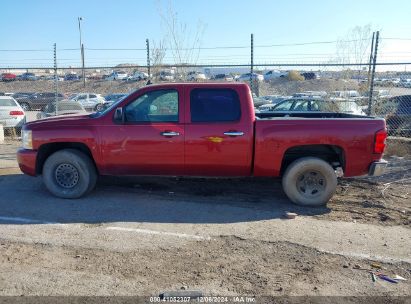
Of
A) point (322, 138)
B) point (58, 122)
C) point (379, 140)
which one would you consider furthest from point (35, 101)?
point (379, 140)

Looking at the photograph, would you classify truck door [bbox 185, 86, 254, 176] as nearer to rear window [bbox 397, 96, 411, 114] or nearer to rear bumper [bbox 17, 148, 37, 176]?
rear bumper [bbox 17, 148, 37, 176]

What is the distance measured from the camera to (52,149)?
6.40m

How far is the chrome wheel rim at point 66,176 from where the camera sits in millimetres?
6277

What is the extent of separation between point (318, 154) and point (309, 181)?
46 cm

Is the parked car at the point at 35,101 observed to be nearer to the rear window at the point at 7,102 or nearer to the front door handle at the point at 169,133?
the rear window at the point at 7,102

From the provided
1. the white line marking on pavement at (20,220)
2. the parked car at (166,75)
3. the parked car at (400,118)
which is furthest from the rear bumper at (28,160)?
the parked car at (400,118)

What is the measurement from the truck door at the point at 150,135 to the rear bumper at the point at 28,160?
115 centimetres

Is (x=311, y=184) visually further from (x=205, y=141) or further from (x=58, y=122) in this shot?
(x=58, y=122)

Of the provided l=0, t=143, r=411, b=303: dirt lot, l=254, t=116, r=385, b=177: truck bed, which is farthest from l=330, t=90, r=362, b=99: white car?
l=254, t=116, r=385, b=177: truck bed

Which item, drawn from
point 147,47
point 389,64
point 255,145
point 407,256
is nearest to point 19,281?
point 255,145

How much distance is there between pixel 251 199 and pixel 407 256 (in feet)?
8.27

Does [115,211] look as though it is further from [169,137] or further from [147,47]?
[147,47]

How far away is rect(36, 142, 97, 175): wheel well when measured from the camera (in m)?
6.28

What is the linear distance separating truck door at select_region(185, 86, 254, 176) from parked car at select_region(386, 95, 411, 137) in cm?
727
